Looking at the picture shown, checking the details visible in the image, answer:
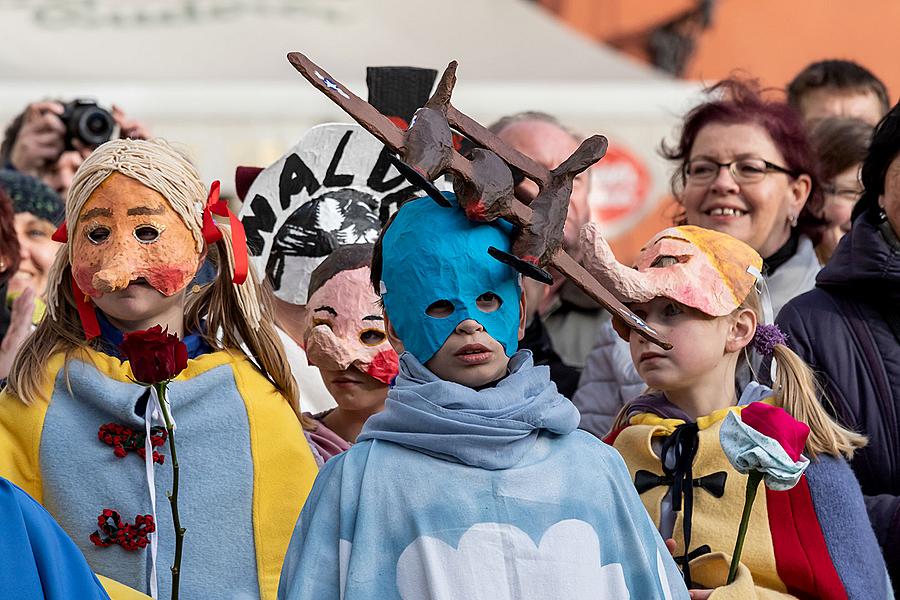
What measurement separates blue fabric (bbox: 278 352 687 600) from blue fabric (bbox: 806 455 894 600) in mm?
587

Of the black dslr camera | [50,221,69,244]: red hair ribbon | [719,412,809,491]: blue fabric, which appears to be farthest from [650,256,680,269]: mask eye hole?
the black dslr camera

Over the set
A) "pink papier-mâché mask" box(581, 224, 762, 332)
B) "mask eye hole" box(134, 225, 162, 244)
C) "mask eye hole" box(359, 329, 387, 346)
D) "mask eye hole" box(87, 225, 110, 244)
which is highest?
"pink papier-mâché mask" box(581, 224, 762, 332)

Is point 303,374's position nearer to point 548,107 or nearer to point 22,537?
point 22,537

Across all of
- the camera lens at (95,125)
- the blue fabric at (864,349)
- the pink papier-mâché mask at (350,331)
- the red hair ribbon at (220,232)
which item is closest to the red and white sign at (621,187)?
the camera lens at (95,125)

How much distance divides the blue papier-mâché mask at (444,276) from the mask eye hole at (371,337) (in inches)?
35.7

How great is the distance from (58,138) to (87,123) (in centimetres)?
21

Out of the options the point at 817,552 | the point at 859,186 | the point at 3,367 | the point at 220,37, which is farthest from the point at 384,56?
the point at 817,552

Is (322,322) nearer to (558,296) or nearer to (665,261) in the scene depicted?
(665,261)

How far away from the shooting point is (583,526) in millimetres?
3197

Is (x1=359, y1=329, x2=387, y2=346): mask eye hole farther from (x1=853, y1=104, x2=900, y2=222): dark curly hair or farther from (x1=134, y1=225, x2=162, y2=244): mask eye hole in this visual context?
(x1=853, y1=104, x2=900, y2=222): dark curly hair

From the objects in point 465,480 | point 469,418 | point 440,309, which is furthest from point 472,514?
point 440,309

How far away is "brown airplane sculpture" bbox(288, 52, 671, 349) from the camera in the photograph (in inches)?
124

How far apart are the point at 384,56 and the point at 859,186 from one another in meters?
8.04

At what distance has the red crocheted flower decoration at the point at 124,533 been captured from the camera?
3.57 m
